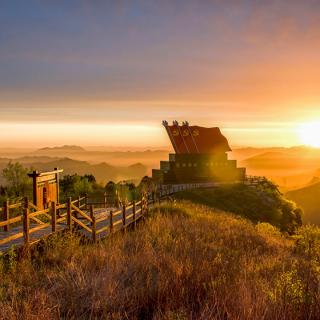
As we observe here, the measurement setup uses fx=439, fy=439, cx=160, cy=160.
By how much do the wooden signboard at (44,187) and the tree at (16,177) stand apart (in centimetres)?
1674

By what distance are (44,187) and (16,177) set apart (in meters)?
19.8

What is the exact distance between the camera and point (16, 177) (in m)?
43.8

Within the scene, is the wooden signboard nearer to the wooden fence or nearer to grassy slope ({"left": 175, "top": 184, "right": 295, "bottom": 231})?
the wooden fence

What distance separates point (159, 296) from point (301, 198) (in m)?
194

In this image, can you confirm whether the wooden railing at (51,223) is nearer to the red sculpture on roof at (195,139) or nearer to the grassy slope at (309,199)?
the red sculpture on roof at (195,139)

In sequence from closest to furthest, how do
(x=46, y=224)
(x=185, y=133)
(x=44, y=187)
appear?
(x=46, y=224)
(x=44, y=187)
(x=185, y=133)

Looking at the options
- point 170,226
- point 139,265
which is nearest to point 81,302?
point 139,265

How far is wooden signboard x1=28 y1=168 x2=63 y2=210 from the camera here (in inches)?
941

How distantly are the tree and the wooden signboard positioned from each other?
54.9ft

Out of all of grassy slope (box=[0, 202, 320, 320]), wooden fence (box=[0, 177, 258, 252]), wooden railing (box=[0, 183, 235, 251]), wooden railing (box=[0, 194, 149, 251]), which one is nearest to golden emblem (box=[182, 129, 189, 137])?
wooden fence (box=[0, 177, 258, 252])

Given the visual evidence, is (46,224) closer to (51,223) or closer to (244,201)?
(51,223)

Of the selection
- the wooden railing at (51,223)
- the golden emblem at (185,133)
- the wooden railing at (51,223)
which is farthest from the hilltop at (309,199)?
the wooden railing at (51,223)

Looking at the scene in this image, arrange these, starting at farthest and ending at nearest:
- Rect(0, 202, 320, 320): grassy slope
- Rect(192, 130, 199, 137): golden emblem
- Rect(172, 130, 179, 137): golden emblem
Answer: Rect(192, 130, 199, 137): golden emblem, Rect(172, 130, 179, 137): golden emblem, Rect(0, 202, 320, 320): grassy slope

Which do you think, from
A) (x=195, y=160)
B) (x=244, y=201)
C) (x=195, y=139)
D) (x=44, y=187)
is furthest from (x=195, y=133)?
(x=44, y=187)
